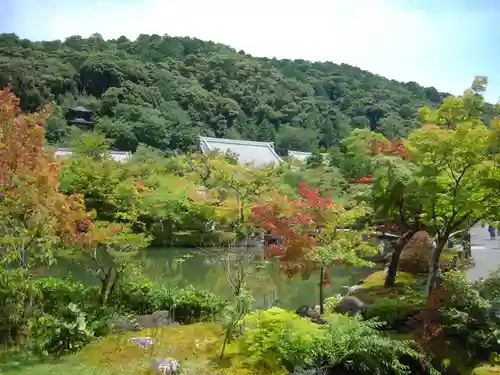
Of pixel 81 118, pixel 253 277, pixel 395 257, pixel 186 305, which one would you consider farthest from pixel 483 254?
pixel 81 118

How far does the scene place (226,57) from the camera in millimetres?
67438

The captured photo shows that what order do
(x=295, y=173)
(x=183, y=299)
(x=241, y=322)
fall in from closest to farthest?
1. (x=241, y=322)
2. (x=183, y=299)
3. (x=295, y=173)

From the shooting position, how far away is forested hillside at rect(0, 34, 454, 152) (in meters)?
38.1

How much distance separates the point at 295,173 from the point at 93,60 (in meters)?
31.4

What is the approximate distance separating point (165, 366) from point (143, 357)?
625mm

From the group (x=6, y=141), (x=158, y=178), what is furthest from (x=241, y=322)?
(x=158, y=178)

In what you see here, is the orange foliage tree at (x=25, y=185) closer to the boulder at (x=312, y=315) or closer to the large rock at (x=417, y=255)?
the boulder at (x=312, y=315)

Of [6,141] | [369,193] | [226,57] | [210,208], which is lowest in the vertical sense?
[210,208]

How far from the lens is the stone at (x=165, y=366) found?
5.85m

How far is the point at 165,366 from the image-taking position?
19.4 ft

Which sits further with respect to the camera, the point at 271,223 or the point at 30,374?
the point at 271,223

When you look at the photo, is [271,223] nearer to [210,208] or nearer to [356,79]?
[210,208]

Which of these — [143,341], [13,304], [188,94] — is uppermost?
[188,94]

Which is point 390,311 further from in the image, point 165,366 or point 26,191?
point 26,191
